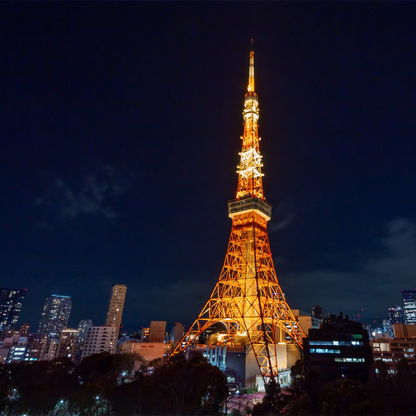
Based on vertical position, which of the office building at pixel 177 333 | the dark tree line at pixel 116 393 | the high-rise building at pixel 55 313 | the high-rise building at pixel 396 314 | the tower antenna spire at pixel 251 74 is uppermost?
the tower antenna spire at pixel 251 74

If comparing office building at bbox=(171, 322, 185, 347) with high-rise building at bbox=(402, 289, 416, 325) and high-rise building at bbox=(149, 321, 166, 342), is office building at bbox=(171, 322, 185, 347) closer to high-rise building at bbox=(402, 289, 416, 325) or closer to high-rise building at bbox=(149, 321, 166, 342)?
high-rise building at bbox=(149, 321, 166, 342)

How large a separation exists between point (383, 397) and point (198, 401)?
11.4 metres

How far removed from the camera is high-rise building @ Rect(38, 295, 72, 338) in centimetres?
14338

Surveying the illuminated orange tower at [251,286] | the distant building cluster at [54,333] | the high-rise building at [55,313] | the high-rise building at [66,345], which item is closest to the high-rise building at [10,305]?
the distant building cluster at [54,333]

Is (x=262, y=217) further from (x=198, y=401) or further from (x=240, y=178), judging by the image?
A: (x=198, y=401)

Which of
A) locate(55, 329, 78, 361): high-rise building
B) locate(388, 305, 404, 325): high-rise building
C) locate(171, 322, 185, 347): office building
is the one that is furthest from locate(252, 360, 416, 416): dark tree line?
locate(388, 305, 404, 325): high-rise building

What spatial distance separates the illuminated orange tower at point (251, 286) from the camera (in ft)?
118

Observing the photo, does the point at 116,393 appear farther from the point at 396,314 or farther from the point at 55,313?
the point at 396,314

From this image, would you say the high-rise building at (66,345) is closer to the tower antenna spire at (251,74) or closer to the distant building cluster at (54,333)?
the distant building cluster at (54,333)

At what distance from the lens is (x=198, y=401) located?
1955 centimetres

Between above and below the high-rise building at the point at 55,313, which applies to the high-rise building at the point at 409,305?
above

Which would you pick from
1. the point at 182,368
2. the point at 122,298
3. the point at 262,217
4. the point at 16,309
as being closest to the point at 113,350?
the point at 122,298

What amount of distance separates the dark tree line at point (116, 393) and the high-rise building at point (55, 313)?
13996cm

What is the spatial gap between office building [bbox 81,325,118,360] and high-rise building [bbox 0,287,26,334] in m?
69.8
